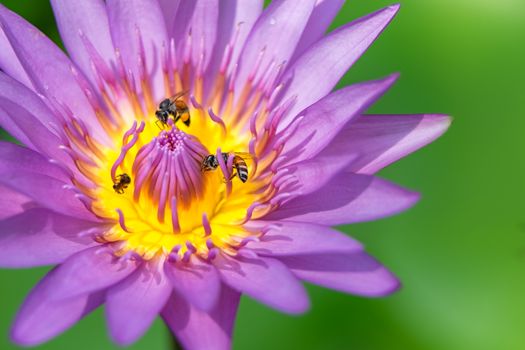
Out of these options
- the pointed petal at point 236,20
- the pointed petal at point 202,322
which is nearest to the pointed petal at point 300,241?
the pointed petal at point 202,322

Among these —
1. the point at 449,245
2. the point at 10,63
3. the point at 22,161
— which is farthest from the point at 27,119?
the point at 449,245

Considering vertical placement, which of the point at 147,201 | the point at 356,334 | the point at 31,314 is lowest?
the point at 356,334

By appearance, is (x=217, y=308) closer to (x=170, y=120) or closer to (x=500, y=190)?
(x=170, y=120)

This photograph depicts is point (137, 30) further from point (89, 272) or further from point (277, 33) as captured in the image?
point (89, 272)

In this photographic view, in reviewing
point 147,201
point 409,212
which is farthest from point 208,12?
point 409,212

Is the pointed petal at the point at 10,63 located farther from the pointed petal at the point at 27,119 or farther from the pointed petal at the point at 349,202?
the pointed petal at the point at 349,202
